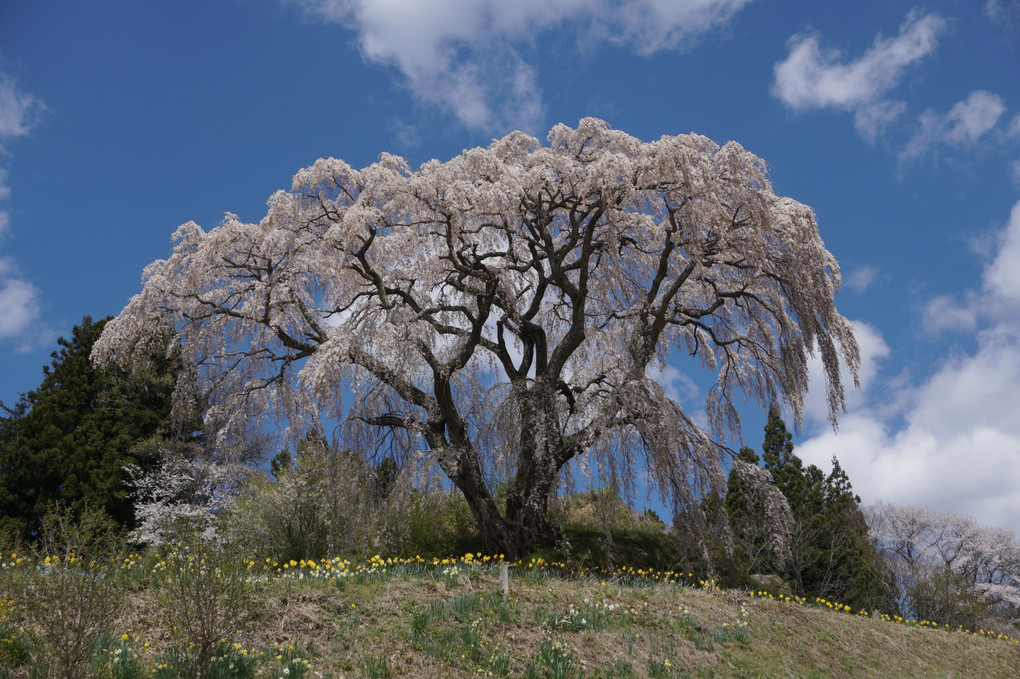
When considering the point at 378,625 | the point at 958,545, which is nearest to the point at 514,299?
the point at 378,625

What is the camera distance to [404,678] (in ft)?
20.0

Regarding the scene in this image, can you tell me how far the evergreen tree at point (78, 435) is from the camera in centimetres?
1988

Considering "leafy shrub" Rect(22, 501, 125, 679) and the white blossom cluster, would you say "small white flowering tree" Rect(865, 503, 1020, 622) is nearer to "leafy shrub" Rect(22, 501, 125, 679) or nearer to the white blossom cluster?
the white blossom cluster

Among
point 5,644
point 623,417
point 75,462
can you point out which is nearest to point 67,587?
point 5,644

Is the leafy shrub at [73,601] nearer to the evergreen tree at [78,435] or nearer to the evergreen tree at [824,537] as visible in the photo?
the evergreen tree at [824,537]

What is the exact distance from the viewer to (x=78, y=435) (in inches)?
808

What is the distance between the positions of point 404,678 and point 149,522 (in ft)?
45.5

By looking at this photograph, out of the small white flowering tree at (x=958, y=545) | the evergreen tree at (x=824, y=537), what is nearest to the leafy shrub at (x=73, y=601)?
the evergreen tree at (x=824, y=537)

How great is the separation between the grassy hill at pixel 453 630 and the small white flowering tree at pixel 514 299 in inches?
105

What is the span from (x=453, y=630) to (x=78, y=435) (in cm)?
1830

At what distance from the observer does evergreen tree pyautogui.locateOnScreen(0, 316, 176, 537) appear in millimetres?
19875

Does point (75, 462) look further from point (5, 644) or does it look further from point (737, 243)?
point (737, 243)

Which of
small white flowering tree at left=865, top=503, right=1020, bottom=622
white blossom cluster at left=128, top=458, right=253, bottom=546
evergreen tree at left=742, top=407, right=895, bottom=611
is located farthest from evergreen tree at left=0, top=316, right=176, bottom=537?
small white flowering tree at left=865, top=503, right=1020, bottom=622

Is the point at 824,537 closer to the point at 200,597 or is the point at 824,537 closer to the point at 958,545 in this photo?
the point at 958,545
